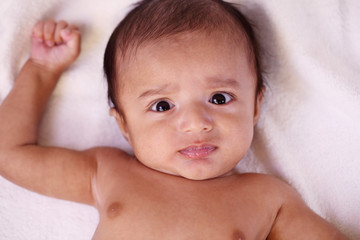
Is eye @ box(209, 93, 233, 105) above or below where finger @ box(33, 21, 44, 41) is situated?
below

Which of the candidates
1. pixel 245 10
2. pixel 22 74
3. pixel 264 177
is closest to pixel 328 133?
pixel 264 177

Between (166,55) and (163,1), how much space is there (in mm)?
226

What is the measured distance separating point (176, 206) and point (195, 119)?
0.30 meters

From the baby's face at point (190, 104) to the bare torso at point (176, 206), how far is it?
66mm

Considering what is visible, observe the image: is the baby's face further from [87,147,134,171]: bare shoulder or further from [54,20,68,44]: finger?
[54,20,68,44]: finger

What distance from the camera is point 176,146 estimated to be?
137cm

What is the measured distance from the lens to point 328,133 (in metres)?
1.64

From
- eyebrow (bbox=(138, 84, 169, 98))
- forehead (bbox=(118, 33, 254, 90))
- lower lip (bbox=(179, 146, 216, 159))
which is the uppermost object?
forehead (bbox=(118, 33, 254, 90))

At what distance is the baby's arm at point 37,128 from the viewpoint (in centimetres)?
151

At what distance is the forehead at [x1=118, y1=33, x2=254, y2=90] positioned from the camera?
4.51 feet

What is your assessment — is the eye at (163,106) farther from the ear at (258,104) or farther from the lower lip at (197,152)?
the ear at (258,104)

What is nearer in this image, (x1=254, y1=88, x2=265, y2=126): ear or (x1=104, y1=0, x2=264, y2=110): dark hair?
(x1=104, y1=0, x2=264, y2=110): dark hair

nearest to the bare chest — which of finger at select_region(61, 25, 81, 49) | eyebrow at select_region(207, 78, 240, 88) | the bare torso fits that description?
the bare torso

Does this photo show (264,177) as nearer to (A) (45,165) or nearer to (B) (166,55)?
(B) (166,55)
